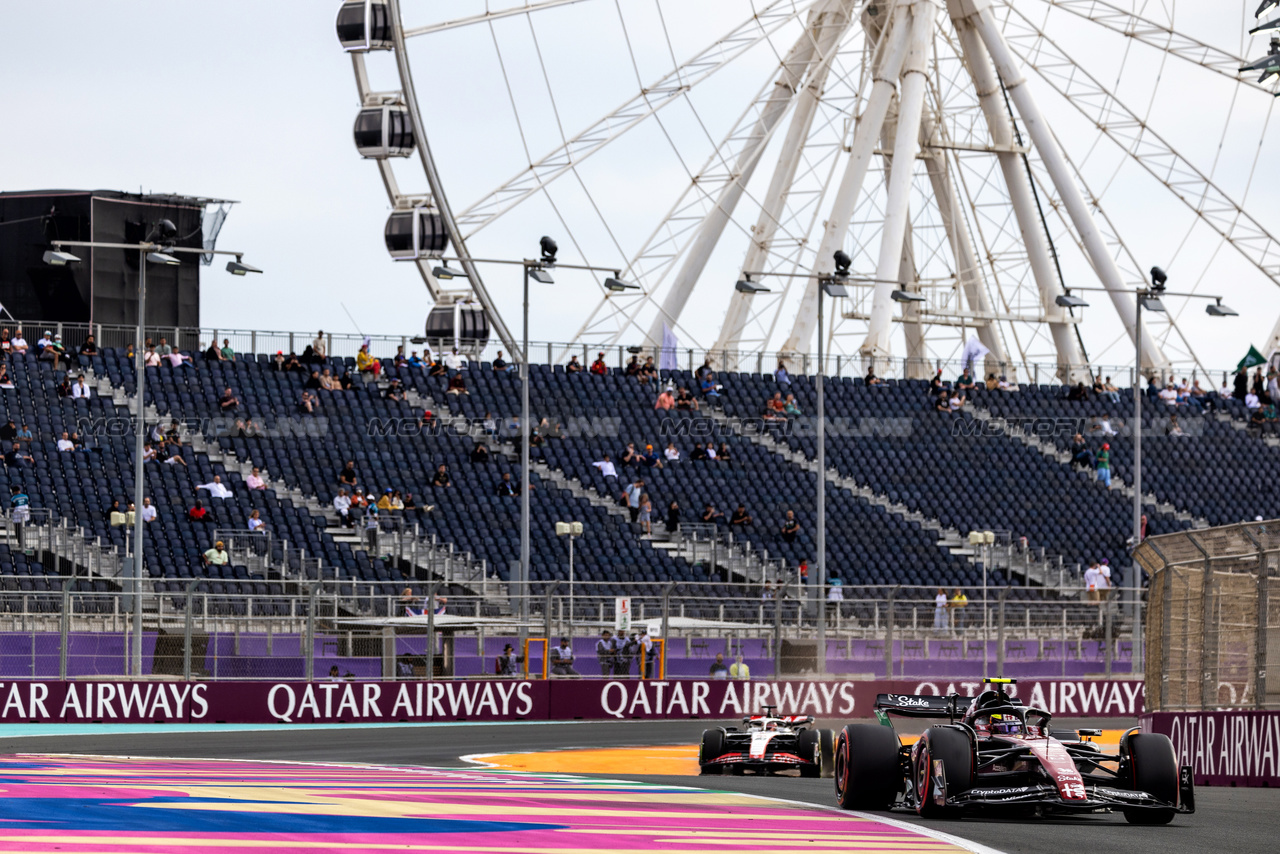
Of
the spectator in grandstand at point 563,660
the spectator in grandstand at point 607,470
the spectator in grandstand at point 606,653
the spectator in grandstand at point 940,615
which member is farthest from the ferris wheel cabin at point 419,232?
the spectator in grandstand at point 940,615

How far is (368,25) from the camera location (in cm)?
4422

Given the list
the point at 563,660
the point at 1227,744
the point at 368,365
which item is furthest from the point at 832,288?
the point at 1227,744

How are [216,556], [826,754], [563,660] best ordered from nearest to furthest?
[826,754]
[563,660]
[216,556]

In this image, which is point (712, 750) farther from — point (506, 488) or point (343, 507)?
point (506, 488)

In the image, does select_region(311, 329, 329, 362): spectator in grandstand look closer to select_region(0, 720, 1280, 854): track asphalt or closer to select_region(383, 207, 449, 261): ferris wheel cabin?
select_region(383, 207, 449, 261): ferris wheel cabin

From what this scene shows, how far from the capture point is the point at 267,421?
41.8 metres

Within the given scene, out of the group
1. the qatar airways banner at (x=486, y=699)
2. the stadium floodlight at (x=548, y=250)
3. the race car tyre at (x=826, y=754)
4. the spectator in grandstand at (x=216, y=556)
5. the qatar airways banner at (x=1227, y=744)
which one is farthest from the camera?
the spectator in grandstand at (x=216, y=556)

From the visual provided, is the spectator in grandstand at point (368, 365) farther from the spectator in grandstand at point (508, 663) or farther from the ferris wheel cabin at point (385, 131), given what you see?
the spectator in grandstand at point (508, 663)

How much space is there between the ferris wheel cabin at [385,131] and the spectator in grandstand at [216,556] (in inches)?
507

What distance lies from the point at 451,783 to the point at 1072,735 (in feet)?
14.9

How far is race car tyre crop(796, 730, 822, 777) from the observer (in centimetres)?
1930

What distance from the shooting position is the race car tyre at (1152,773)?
40.8ft

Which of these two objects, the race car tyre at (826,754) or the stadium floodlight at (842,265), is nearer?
the race car tyre at (826,754)

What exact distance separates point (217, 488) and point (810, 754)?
69.6ft
